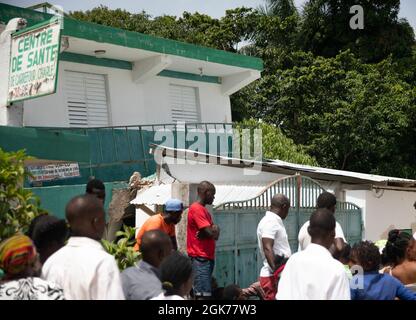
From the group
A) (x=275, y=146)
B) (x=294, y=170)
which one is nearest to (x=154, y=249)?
(x=294, y=170)

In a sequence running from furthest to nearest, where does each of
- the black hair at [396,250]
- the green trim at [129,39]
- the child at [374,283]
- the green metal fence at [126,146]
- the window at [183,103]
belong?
1. the window at [183,103]
2. the green metal fence at [126,146]
3. the green trim at [129,39]
4. the black hair at [396,250]
5. the child at [374,283]

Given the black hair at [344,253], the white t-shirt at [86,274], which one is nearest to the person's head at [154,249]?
the white t-shirt at [86,274]

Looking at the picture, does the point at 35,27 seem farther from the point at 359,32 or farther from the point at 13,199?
the point at 359,32

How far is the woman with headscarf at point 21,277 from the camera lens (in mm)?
3160

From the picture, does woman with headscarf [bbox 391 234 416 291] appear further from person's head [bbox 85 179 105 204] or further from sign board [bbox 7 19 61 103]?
sign board [bbox 7 19 61 103]

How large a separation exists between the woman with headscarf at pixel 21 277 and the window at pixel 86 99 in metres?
8.71

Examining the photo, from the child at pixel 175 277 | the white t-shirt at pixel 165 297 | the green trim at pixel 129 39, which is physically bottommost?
the white t-shirt at pixel 165 297

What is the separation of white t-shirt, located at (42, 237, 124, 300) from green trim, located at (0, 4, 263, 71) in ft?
25.7

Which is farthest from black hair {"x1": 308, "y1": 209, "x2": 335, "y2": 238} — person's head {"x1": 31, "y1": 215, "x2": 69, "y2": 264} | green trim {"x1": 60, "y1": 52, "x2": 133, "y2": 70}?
green trim {"x1": 60, "y1": 52, "x2": 133, "y2": 70}

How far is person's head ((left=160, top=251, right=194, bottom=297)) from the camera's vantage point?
361 centimetres

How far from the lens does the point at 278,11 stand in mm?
24297

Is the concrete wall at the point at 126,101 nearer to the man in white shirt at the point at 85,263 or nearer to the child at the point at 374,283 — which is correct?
the child at the point at 374,283

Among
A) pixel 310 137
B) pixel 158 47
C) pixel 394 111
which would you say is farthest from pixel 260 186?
pixel 310 137
